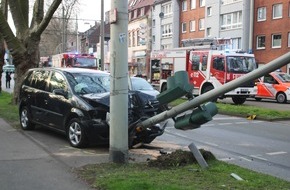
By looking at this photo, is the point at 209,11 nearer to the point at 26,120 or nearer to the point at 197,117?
the point at 26,120

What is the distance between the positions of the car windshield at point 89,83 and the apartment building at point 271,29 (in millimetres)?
35018

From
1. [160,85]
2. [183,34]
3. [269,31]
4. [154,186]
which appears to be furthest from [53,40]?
[154,186]

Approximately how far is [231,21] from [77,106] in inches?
1702

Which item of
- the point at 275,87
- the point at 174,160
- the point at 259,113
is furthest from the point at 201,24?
the point at 174,160

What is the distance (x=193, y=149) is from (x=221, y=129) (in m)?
6.39

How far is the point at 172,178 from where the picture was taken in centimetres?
596

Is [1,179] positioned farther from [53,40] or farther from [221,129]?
[53,40]

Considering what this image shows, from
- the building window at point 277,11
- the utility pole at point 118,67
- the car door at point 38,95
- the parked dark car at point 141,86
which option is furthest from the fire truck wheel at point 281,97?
the utility pole at point 118,67

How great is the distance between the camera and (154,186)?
5469 millimetres

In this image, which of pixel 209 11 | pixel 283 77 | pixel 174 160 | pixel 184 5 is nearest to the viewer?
pixel 174 160

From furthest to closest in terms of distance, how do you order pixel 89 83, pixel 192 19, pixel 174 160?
pixel 192 19 < pixel 89 83 < pixel 174 160

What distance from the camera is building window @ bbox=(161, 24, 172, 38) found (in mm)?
63562

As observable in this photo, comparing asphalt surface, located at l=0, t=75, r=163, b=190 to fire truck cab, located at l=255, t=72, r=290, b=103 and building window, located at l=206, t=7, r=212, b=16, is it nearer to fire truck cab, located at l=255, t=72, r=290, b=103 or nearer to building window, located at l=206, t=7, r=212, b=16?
fire truck cab, located at l=255, t=72, r=290, b=103

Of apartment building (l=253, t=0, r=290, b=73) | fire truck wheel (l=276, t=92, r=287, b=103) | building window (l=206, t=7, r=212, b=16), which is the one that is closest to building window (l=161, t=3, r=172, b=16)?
building window (l=206, t=7, r=212, b=16)
